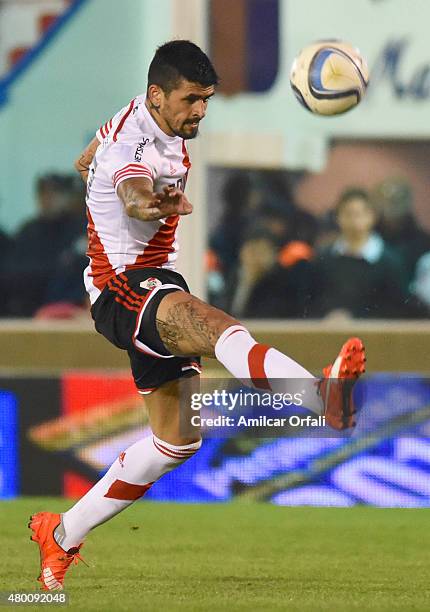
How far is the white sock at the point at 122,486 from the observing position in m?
6.00

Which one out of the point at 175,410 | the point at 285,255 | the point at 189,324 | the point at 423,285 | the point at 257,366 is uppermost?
the point at 189,324

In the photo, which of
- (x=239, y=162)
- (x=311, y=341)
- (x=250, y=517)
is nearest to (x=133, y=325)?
(x=250, y=517)

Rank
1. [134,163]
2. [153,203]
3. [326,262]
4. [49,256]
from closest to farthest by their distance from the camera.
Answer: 1. [153,203]
2. [134,163]
3. [326,262]
4. [49,256]

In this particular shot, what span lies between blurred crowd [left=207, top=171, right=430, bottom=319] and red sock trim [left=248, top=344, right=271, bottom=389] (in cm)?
510

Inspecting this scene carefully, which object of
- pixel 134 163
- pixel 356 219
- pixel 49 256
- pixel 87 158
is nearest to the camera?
pixel 134 163

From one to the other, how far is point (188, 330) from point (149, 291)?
316 millimetres

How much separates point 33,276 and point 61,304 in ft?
1.09

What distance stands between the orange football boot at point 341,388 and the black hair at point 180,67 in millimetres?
1207

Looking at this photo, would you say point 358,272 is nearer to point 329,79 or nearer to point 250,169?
point 250,169

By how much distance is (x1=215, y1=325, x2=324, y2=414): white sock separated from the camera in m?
5.29

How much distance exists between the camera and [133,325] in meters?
5.75

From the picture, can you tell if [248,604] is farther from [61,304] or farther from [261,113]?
[261,113]

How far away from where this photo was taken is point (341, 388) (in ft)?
17.2

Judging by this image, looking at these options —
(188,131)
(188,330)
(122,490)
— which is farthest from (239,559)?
(188,131)
